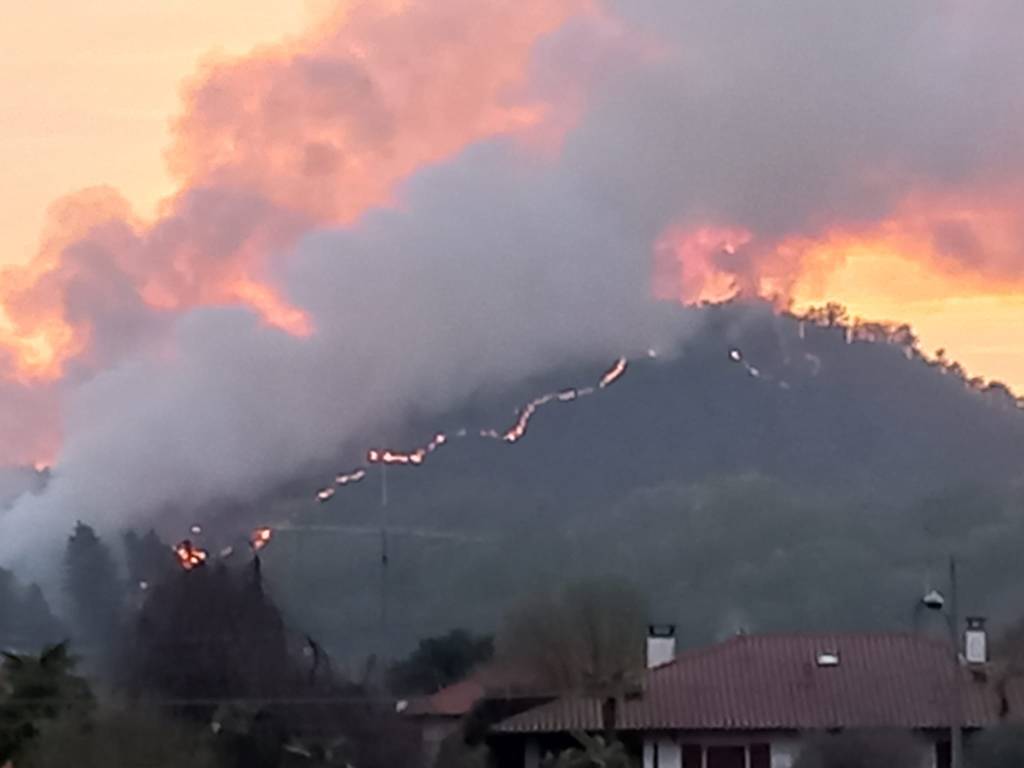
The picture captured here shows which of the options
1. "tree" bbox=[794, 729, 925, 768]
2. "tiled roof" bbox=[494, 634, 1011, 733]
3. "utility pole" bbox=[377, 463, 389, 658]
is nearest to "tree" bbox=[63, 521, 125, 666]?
"utility pole" bbox=[377, 463, 389, 658]

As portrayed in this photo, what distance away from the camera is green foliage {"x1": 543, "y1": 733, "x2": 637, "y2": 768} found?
50625mm

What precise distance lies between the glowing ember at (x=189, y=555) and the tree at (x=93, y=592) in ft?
6.50

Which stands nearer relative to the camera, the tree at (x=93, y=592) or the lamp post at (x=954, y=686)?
the lamp post at (x=954, y=686)

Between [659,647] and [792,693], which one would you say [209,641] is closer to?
[659,647]

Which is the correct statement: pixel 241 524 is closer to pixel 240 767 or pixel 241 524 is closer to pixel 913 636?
pixel 913 636

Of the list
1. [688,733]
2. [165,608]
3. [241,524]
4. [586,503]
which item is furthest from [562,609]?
[586,503]

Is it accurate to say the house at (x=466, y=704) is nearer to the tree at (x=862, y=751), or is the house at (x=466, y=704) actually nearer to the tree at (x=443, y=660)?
the tree at (x=443, y=660)

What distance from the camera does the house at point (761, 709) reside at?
5328 cm

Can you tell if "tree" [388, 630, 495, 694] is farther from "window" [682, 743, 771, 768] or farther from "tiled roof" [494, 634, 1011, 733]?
"window" [682, 743, 771, 768]

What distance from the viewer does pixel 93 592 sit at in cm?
7100

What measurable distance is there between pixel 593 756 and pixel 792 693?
6.91 metres

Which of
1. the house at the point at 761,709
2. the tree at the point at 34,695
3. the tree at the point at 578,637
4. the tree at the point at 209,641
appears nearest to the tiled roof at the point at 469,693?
the tree at the point at 578,637

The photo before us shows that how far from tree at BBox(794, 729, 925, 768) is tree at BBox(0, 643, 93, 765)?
14.7 metres

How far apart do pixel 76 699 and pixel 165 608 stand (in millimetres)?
7798
